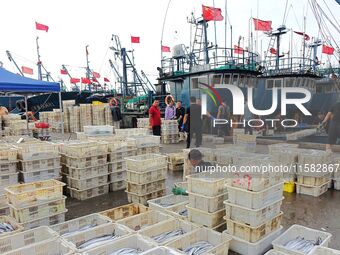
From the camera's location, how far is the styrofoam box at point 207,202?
431 cm

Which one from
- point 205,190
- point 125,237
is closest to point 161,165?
point 205,190

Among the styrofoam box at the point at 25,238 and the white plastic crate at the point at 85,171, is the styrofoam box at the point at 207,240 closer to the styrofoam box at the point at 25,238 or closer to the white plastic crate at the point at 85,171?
the styrofoam box at the point at 25,238

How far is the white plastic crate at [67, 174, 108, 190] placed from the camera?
6.27 m

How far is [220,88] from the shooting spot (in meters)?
15.3

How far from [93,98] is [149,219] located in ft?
85.4

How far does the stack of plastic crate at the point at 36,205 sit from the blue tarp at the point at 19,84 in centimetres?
450

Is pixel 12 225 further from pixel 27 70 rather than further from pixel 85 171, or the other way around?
pixel 27 70

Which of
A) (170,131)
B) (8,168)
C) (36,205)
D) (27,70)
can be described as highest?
(27,70)

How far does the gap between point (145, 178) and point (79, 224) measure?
68.3 inches

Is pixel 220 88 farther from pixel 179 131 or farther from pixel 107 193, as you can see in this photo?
pixel 107 193

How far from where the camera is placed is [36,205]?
15.2ft

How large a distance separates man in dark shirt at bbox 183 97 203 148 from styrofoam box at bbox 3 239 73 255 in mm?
7025

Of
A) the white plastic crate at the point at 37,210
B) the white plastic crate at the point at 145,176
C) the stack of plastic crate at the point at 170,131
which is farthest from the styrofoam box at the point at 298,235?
the stack of plastic crate at the point at 170,131

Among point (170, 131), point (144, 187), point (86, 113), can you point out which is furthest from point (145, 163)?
point (86, 113)
